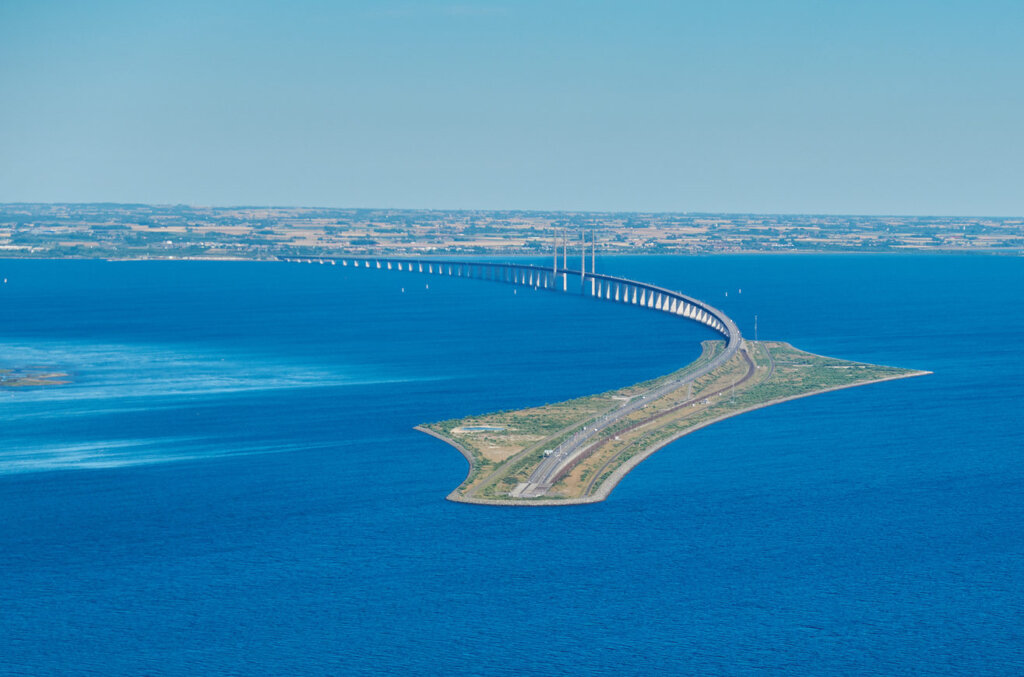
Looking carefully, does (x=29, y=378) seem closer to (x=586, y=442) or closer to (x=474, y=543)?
(x=586, y=442)

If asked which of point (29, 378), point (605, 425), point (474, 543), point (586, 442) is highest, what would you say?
point (605, 425)

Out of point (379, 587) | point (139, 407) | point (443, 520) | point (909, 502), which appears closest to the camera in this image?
point (379, 587)

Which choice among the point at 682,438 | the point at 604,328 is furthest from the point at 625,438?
the point at 604,328

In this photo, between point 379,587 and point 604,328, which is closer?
point 379,587

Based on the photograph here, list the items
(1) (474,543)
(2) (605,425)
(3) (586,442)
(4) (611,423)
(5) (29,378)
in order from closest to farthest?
(1) (474,543) → (3) (586,442) → (2) (605,425) → (4) (611,423) → (5) (29,378)

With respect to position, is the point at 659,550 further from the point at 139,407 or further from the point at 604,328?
the point at 604,328

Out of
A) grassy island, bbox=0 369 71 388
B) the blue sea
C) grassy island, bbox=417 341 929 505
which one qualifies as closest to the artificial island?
grassy island, bbox=417 341 929 505

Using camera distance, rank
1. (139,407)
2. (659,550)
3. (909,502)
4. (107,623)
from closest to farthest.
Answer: (107,623) → (659,550) → (909,502) → (139,407)

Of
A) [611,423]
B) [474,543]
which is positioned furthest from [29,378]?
[474,543]
